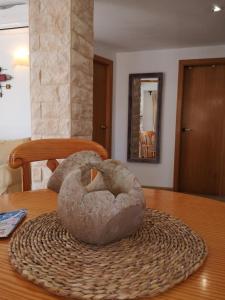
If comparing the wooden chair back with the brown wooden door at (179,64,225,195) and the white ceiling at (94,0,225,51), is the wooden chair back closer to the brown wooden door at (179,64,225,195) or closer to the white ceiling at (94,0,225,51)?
the white ceiling at (94,0,225,51)

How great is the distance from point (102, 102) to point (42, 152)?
3.11 meters

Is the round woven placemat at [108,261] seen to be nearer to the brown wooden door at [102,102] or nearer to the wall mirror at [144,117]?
the brown wooden door at [102,102]

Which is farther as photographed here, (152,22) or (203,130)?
(203,130)

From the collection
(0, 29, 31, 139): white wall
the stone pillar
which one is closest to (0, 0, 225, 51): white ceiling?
(0, 29, 31, 139): white wall

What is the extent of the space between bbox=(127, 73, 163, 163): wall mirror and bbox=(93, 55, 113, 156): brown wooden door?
1.13ft

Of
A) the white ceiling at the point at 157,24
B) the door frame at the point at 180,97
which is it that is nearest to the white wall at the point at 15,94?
the white ceiling at the point at 157,24

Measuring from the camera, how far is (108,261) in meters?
0.49

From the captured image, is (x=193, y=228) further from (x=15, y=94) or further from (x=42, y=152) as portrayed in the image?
(x=15, y=94)

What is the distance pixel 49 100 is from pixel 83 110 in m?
0.25

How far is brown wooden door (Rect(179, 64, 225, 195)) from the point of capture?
13.1 ft

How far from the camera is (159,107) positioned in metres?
4.19

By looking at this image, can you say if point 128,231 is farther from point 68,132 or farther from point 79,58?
point 79,58

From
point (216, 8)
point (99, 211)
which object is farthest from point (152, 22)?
point (99, 211)

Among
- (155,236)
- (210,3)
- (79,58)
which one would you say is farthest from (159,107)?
(155,236)
